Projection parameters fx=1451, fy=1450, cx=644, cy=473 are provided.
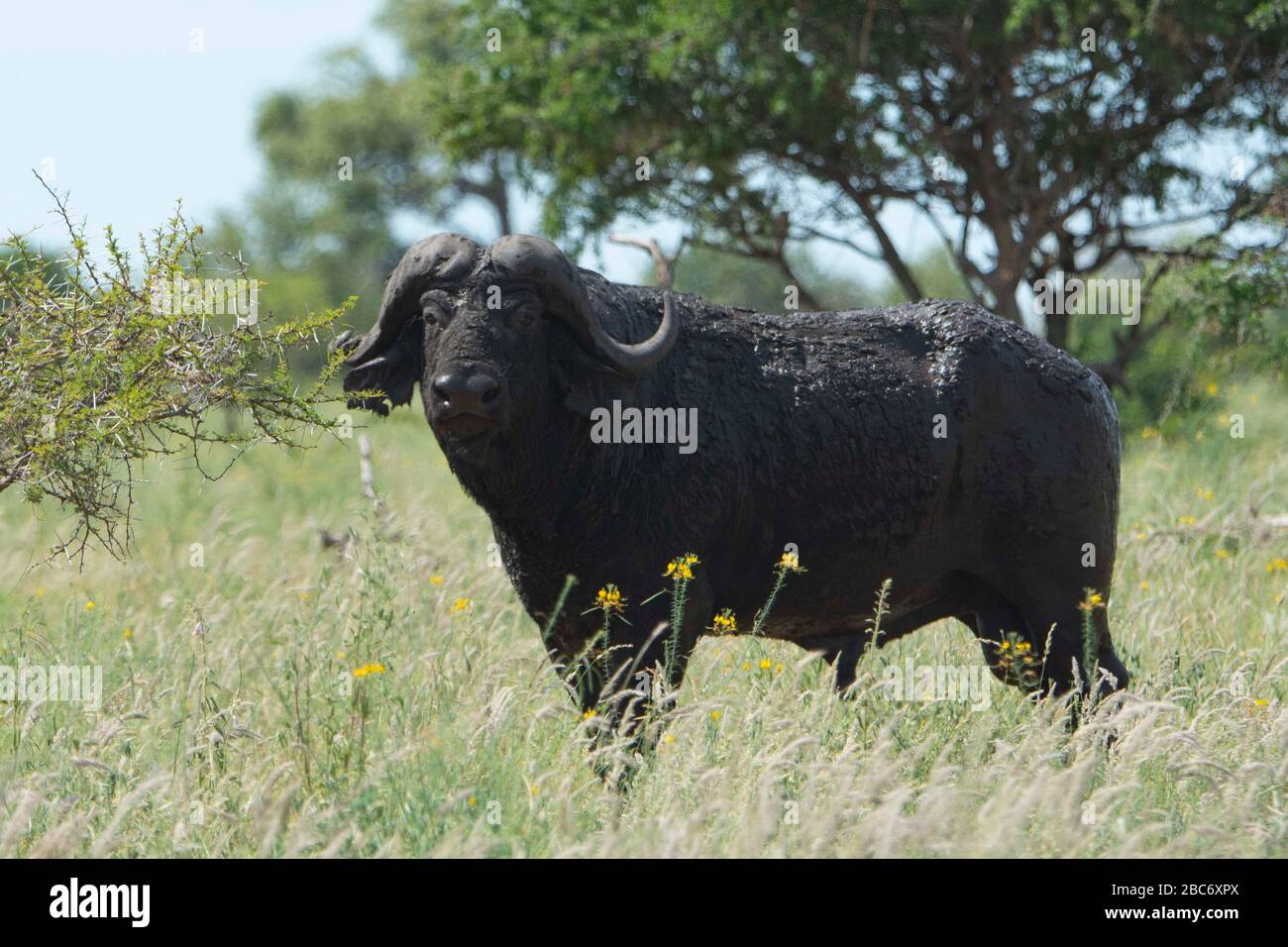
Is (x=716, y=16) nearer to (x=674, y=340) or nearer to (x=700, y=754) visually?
(x=674, y=340)

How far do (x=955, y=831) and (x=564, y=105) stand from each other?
11935mm

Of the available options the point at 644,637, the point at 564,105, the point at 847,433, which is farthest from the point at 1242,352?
the point at 644,637

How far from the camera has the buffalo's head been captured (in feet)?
17.1

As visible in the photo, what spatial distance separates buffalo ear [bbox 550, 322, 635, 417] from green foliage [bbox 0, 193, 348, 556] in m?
0.86

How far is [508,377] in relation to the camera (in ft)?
17.4

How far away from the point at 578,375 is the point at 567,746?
1.42 meters

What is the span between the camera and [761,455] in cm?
591

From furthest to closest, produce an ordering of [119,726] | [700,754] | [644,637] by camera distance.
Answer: [644,637] < [119,726] < [700,754]

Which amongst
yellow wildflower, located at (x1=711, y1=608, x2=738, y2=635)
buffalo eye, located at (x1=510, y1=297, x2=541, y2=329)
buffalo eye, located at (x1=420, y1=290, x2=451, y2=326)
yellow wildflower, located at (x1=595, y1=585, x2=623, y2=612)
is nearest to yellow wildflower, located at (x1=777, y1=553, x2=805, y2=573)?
yellow wildflower, located at (x1=711, y1=608, x2=738, y2=635)

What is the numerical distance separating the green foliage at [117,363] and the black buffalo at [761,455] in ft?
1.39

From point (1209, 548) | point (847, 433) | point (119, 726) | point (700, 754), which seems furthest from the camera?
point (1209, 548)

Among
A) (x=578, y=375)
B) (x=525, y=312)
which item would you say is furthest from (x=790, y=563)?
(x=525, y=312)

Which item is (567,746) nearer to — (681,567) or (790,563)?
(681,567)

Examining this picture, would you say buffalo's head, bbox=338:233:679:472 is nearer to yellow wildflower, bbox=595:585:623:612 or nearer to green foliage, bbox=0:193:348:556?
green foliage, bbox=0:193:348:556
